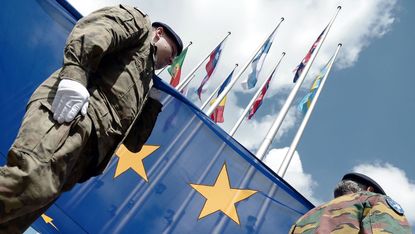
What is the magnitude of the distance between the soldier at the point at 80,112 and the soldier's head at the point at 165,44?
0.30 feet

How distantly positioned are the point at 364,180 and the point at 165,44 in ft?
4.77

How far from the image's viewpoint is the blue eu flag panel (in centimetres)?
312

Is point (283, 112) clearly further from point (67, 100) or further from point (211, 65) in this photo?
point (67, 100)

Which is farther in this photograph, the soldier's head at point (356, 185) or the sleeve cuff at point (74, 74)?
the soldier's head at point (356, 185)

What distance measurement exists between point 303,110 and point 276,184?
6.51 metres

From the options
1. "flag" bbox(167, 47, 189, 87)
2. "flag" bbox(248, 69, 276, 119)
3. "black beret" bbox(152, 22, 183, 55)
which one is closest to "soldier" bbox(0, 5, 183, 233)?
"black beret" bbox(152, 22, 183, 55)

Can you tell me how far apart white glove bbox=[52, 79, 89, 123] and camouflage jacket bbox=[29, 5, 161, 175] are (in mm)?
52

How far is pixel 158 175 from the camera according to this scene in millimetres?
3398

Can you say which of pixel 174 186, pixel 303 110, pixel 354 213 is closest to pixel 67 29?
pixel 174 186

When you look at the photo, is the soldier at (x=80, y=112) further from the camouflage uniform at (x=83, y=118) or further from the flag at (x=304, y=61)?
the flag at (x=304, y=61)

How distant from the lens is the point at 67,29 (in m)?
3.29

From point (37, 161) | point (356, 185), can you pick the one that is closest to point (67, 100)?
point (37, 161)

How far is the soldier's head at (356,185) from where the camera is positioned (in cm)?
243

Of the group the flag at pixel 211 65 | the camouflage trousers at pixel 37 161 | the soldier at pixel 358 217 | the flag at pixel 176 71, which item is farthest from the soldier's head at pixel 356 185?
the flag at pixel 211 65
